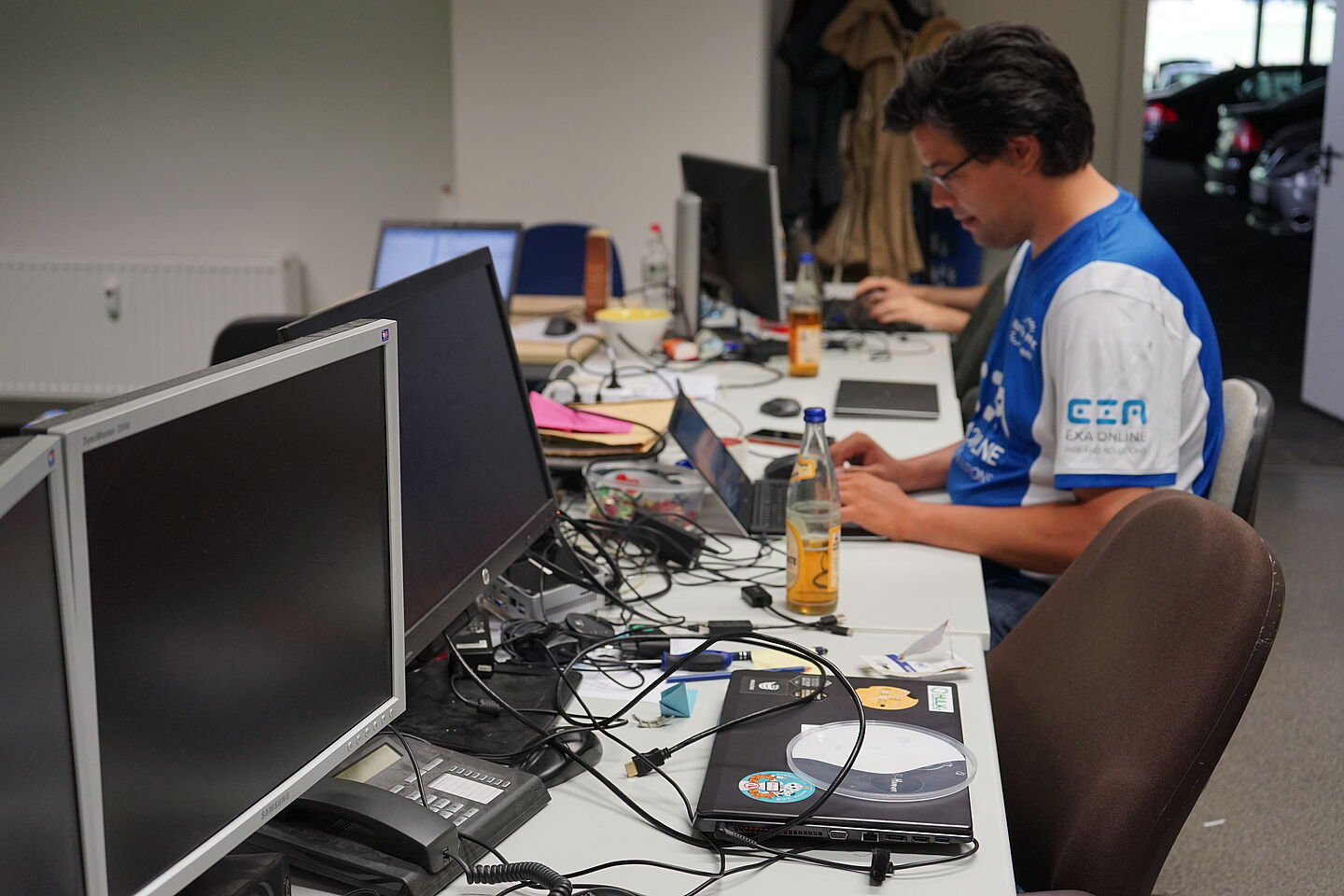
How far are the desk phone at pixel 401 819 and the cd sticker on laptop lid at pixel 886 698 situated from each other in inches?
13.8

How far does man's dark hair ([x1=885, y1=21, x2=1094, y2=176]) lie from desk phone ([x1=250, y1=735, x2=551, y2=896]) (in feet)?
4.16

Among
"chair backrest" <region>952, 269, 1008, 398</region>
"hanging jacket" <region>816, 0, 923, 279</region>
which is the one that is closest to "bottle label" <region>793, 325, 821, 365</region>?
"chair backrest" <region>952, 269, 1008, 398</region>

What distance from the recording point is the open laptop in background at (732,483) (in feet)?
5.87

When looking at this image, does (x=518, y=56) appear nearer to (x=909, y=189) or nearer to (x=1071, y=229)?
(x=909, y=189)

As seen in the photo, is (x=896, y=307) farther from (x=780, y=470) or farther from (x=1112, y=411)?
(x=1112, y=411)

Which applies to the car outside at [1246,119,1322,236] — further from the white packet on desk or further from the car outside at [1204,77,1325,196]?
the white packet on desk

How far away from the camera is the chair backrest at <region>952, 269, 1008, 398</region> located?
3.02 meters

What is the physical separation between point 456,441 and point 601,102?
10.9 feet

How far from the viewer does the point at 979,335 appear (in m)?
3.10

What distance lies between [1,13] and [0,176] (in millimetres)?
628

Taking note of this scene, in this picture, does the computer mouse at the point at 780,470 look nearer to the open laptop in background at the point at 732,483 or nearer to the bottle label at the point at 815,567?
the open laptop in background at the point at 732,483

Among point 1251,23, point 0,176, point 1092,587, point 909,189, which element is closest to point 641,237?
point 909,189

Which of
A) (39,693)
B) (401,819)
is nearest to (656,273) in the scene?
(401,819)

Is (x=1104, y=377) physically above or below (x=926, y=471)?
above
